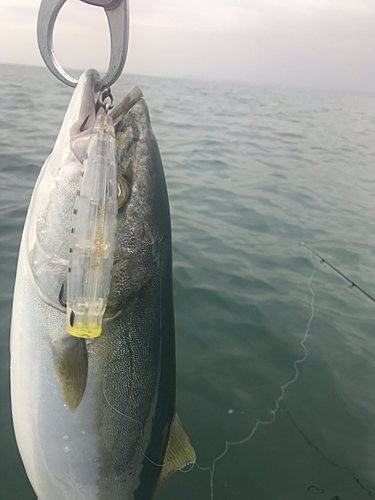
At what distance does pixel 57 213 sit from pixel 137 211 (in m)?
0.25

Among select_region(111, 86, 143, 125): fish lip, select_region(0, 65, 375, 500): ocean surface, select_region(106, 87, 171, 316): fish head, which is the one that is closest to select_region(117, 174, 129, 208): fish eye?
select_region(106, 87, 171, 316): fish head

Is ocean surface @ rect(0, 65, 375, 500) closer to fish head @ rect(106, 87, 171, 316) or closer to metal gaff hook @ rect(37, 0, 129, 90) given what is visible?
fish head @ rect(106, 87, 171, 316)

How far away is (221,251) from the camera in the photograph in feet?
17.0

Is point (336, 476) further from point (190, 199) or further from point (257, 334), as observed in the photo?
point (190, 199)

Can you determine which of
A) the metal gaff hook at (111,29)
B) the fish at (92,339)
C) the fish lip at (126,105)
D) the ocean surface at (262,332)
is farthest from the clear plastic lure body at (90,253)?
the ocean surface at (262,332)

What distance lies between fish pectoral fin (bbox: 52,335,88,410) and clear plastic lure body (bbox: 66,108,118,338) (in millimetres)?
113

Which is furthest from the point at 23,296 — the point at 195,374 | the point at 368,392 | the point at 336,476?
the point at 368,392

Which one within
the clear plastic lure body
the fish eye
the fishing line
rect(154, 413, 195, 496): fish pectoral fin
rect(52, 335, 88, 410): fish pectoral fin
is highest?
the fish eye

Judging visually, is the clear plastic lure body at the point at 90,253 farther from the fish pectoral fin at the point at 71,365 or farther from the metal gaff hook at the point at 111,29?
the metal gaff hook at the point at 111,29

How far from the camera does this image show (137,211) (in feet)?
4.00

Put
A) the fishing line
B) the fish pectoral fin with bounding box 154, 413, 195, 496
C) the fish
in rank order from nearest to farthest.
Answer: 1. the fish
2. the fish pectoral fin with bounding box 154, 413, 195, 496
3. the fishing line

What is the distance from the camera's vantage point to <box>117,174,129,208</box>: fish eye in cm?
120

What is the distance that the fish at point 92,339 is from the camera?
1174 mm

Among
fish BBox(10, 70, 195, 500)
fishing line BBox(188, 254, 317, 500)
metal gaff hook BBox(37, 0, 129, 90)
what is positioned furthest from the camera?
fishing line BBox(188, 254, 317, 500)
